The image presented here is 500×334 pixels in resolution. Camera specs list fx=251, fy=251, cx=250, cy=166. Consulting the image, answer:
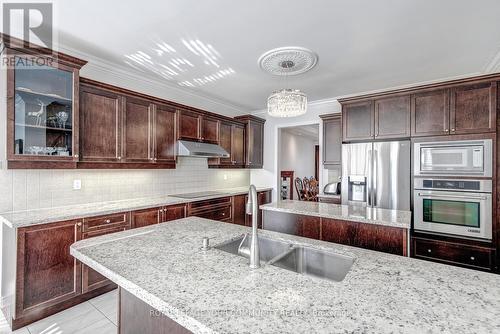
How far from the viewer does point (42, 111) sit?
240 centimetres

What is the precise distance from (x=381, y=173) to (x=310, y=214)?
159 centimetres

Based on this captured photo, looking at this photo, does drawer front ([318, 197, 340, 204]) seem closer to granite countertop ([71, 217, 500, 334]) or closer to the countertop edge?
the countertop edge

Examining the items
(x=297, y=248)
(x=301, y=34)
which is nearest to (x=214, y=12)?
(x=301, y=34)

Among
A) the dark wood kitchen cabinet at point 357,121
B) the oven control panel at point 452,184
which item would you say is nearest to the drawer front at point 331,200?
the dark wood kitchen cabinet at point 357,121

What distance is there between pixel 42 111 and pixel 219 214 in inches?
102

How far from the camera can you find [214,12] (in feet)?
7.04

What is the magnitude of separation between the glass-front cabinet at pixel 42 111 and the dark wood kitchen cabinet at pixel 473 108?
4294 millimetres

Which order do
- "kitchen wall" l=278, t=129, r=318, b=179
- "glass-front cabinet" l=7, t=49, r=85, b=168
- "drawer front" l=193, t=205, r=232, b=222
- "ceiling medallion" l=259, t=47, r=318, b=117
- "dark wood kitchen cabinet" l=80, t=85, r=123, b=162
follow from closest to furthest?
"glass-front cabinet" l=7, t=49, r=85, b=168 < "ceiling medallion" l=259, t=47, r=318, b=117 < "dark wood kitchen cabinet" l=80, t=85, r=123, b=162 < "drawer front" l=193, t=205, r=232, b=222 < "kitchen wall" l=278, t=129, r=318, b=179

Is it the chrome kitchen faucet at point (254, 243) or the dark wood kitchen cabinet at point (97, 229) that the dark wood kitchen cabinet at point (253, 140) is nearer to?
the dark wood kitchen cabinet at point (97, 229)

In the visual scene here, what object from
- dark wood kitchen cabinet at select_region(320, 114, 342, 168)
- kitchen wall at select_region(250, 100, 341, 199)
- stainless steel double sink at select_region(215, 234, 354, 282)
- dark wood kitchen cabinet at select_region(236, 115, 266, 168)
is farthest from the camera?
dark wood kitchen cabinet at select_region(236, 115, 266, 168)

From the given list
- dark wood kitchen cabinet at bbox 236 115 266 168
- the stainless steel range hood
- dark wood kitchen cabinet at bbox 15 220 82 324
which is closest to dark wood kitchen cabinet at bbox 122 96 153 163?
the stainless steel range hood

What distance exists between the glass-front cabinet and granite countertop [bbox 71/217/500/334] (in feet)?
4.89

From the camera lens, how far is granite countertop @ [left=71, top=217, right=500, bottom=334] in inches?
29.8

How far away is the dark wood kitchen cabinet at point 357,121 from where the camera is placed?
3.63 metres
